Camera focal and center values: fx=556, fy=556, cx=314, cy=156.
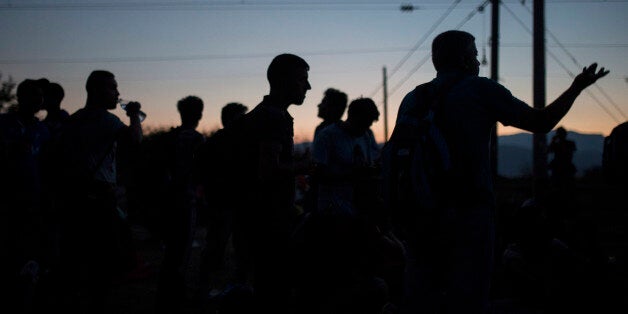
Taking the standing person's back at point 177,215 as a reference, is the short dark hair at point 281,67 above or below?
above

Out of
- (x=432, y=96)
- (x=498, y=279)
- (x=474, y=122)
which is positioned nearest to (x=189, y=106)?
(x=432, y=96)

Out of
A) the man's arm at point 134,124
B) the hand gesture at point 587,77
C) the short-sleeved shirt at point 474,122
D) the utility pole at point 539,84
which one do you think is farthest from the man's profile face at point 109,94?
the utility pole at point 539,84

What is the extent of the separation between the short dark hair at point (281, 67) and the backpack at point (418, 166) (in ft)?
2.52

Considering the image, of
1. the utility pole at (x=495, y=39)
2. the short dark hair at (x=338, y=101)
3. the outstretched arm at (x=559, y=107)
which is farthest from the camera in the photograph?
the utility pole at (x=495, y=39)

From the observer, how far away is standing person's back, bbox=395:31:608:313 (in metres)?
2.76

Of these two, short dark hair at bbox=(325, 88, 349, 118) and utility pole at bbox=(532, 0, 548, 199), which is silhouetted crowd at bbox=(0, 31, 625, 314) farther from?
utility pole at bbox=(532, 0, 548, 199)

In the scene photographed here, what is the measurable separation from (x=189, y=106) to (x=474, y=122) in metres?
3.41

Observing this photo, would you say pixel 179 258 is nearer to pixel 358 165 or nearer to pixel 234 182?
pixel 358 165

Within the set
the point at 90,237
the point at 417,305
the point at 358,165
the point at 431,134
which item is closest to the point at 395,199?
the point at 431,134

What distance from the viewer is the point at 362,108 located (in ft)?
15.8

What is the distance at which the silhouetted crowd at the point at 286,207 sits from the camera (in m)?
2.82

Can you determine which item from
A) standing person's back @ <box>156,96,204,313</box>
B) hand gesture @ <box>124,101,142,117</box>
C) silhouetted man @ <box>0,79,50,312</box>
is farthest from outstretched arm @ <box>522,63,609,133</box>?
silhouetted man @ <box>0,79,50,312</box>

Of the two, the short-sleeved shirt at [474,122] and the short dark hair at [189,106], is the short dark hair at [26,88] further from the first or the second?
the short-sleeved shirt at [474,122]

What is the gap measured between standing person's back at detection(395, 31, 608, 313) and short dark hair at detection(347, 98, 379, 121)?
1873 millimetres
